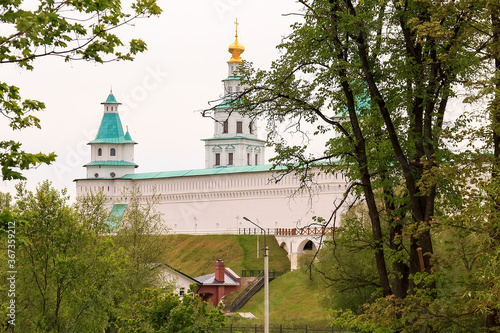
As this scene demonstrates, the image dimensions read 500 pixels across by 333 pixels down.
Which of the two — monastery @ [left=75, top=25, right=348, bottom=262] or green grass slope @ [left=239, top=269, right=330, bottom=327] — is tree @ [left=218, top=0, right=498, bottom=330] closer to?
green grass slope @ [left=239, top=269, right=330, bottom=327]

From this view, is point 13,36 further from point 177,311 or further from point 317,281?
point 317,281

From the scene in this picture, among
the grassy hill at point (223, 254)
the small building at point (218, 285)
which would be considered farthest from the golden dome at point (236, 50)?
the small building at point (218, 285)

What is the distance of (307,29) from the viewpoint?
13773 mm

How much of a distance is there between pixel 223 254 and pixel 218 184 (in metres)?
13.3

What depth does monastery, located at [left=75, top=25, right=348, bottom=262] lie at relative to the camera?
7312 cm

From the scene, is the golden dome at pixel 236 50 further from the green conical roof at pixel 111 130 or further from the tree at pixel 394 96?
the tree at pixel 394 96

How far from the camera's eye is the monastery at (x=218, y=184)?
2879 inches

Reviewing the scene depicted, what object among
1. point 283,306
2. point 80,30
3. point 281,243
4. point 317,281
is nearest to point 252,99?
point 80,30

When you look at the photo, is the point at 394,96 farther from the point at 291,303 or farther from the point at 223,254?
the point at 223,254

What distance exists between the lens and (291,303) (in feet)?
164

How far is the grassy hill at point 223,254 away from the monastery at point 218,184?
6.56 ft

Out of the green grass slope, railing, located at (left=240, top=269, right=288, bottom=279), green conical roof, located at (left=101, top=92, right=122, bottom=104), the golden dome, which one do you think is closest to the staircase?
the green grass slope

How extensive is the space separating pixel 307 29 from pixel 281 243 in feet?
179

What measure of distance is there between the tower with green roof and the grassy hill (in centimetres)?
1598
